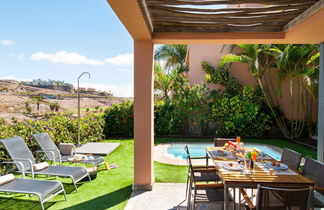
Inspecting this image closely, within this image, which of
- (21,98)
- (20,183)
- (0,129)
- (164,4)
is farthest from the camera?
(21,98)

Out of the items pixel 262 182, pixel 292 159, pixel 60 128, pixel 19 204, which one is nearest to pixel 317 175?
pixel 292 159

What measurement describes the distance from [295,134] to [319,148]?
728cm

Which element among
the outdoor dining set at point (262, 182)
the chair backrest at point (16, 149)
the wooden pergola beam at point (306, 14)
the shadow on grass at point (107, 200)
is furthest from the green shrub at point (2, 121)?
the wooden pergola beam at point (306, 14)

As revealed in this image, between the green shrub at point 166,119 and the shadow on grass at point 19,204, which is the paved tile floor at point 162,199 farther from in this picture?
the green shrub at point 166,119

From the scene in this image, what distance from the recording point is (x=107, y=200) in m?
4.46

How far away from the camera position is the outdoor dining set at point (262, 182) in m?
2.44

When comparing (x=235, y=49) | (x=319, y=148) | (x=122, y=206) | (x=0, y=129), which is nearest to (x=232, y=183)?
(x=122, y=206)

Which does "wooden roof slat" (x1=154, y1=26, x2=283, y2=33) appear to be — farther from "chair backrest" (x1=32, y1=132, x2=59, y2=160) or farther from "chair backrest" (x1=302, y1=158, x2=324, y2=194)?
"chair backrest" (x1=32, y1=132, x2=59, y2=160)

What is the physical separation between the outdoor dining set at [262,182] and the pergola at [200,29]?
4.51ft

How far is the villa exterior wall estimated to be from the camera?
40.1ft

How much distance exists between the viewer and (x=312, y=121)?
11.8 meters

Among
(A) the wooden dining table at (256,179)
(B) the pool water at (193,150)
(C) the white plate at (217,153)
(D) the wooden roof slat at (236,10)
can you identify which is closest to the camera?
(A) the wooden dining table at (256,179)

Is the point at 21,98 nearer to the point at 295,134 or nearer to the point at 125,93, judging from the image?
the point at 125,93

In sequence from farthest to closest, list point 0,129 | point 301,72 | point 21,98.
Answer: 1. point 301,72
2. point 21,98
3. point 0,129
